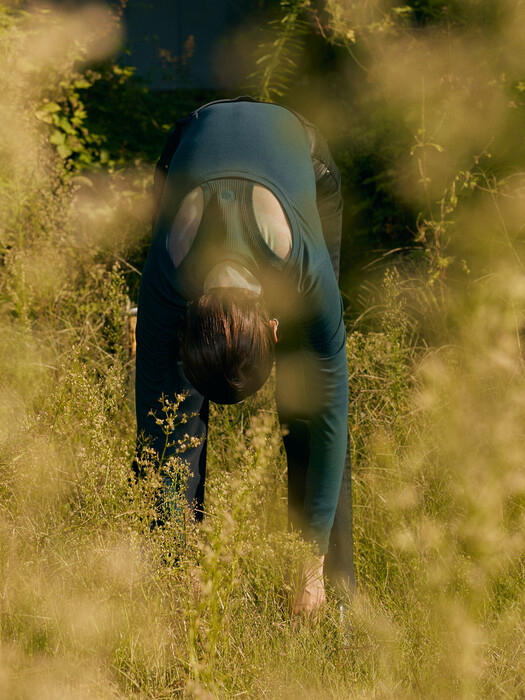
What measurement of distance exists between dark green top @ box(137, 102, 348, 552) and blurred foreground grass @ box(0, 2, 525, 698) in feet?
0.49

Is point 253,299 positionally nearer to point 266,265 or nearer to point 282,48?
point 266,265

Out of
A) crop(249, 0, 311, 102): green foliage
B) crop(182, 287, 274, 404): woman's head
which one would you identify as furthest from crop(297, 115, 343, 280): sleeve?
crop(249, 0, 311, 102): green foliage

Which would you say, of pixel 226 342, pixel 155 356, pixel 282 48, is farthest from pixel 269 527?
pixel 282 48

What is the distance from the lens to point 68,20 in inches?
170

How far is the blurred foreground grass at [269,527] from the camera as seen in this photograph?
58.1 inches

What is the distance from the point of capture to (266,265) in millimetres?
1562

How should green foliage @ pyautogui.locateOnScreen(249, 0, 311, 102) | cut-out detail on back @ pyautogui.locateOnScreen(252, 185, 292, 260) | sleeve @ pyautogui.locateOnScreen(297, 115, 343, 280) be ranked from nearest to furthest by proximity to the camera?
cut-out detail on back @ pyautogui.locateOnScreen(252, 185, 292, 260)
sleeve @ pyautogui.locateOnScreen(297, 115, 343, 280)
green foliage @ pyautogui.locateOnScreen(249, 0, 311, 102)

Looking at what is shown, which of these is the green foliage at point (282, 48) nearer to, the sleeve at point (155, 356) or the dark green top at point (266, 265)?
the dark green top at point (266, 265)

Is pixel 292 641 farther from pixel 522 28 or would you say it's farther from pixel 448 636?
pixel 522 28

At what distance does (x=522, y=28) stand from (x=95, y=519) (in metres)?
2.46

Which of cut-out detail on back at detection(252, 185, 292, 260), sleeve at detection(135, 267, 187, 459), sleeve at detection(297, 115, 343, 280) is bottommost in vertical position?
sleeve at detection(135, 267, 187, 459)

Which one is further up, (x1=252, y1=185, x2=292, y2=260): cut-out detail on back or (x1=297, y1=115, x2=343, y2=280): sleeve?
(x1=252, y1=185, x2=292, y2=260): cut-out detail on back

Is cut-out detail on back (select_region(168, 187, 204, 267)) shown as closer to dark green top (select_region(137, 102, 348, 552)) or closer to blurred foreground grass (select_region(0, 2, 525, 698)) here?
dark green top (select_region(137, 102, 348, 552))

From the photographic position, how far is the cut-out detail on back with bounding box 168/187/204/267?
1.61 m
